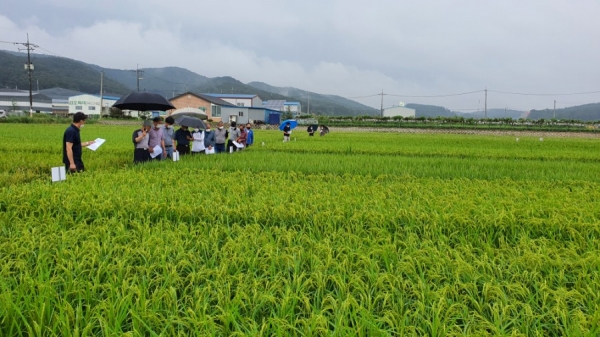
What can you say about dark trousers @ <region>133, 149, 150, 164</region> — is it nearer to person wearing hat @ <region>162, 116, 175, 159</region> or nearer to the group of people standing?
the group of people standing

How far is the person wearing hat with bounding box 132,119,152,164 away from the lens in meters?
8.94

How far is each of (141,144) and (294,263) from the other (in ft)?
24.5

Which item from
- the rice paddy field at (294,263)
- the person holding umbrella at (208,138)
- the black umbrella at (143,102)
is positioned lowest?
the rice paddy field at (294,263)

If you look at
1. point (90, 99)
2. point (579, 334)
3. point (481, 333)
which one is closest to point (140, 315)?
point (481, 333)

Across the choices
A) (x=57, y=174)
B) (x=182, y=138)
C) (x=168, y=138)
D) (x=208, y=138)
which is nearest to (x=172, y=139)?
(x=168, y=138)

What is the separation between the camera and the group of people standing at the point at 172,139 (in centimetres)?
914

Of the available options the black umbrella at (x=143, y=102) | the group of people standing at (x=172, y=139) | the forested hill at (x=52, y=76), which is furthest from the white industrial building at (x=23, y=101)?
the black umbrella at (x=143, y=102)

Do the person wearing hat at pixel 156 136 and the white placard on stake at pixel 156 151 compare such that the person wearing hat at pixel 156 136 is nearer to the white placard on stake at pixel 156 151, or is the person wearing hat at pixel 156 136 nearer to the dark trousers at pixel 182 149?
the white placard on stake at pixel 156 151

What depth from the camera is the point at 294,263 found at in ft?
9.55

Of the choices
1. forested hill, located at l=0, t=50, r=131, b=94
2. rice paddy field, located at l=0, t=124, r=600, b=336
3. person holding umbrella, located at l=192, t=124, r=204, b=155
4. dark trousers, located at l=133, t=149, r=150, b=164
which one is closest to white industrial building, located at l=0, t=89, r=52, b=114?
forested hill, located at l=0, t=50, r=131, b=94

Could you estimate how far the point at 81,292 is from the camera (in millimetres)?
2500

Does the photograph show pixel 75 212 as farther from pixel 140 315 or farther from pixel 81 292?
pixel 140 315

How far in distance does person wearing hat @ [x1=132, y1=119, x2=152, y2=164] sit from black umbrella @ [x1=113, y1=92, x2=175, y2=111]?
4.83 ft

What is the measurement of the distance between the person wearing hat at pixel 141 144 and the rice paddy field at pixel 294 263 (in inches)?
133
